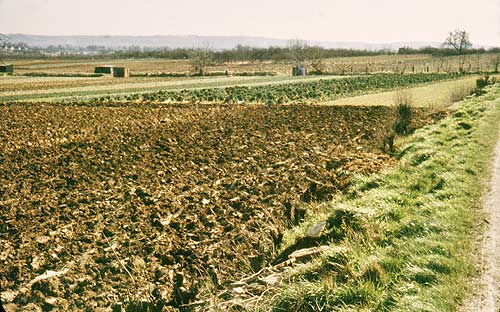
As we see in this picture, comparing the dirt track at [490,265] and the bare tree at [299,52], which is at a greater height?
the bare tree at [299,52]

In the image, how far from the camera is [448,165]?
1266cm

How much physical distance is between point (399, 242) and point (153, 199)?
19.0 feet


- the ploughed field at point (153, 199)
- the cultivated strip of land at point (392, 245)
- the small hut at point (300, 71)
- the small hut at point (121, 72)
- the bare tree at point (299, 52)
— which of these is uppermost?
the bare tree at point (299, 52)

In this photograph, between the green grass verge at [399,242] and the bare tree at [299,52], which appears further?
the bare tree at [299,52]

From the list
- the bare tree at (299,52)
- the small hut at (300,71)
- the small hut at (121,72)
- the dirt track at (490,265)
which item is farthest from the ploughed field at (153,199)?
the bare tree at (299,52)

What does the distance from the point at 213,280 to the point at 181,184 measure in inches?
188

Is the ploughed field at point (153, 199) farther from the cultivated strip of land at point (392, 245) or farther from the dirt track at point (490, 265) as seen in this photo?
the dirt track at point (490, 265)

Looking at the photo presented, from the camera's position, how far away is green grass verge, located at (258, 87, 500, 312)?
6.26m

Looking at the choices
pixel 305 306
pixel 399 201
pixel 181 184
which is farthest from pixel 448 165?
pixel 305 306

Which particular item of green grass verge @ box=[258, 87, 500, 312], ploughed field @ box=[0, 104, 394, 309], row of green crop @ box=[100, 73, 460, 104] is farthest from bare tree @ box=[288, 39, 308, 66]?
green grass verge @ box=[258, 87, 500, 312]

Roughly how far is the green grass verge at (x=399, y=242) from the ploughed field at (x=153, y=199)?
130cm

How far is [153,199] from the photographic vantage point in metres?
11.5

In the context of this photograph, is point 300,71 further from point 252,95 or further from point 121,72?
point 252,95

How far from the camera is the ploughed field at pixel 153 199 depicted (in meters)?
7.94
